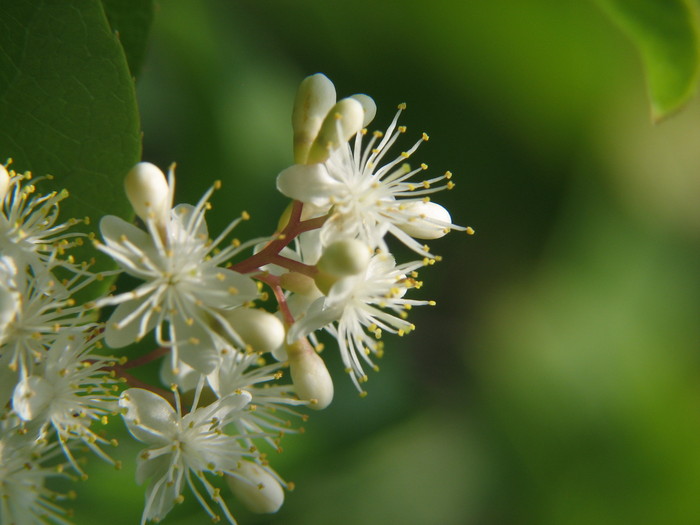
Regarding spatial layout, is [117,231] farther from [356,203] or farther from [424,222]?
[424,222]

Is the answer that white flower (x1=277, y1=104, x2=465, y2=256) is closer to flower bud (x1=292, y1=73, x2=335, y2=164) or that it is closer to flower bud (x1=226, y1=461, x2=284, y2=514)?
flower bud (x1=292, y1=73, x2=335, y2=164)

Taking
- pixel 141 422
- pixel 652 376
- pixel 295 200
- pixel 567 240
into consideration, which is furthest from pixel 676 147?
pixel 141 422

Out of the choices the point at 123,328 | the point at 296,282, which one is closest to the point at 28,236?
the point at 123,328

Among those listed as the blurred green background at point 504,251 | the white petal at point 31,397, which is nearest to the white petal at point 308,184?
the white petal at point 31,397

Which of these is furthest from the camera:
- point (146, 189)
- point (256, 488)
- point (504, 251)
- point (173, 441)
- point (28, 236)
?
point (504, 251)

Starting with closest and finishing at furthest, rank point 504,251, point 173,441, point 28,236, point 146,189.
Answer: point 146,189 < point 28,236 < point 173,441 < point 504,251

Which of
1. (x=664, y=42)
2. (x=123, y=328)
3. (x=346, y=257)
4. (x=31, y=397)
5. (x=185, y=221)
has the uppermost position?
(x=664, y=42)

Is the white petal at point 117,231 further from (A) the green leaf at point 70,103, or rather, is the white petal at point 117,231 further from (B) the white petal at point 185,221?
(A) the green leaf at point 70,103

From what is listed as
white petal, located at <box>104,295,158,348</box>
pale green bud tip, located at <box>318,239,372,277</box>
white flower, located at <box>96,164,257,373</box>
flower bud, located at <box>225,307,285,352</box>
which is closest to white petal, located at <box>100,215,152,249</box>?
white flower, located at <box>96,164,257,373</box>
